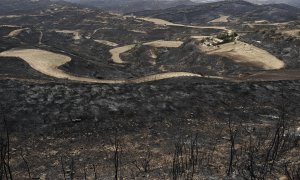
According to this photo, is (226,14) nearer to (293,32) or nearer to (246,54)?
(293,32)

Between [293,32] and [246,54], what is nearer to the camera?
[246,54]

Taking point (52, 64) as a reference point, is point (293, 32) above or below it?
above

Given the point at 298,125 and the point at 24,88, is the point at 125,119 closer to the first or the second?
the point at 24,88

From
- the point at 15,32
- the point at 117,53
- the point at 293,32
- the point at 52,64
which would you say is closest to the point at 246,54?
the point at 293,32

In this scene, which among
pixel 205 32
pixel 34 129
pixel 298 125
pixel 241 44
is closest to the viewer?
pixel 34 129

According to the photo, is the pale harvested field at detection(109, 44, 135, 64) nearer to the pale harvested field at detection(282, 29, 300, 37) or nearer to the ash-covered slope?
the pale harvested field at detection(282, 29, 300, 37)

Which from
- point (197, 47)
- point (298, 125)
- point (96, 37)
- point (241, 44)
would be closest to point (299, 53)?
point (241, 44)
